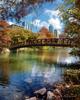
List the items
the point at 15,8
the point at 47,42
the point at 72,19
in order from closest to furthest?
the point at 15,8 < the point at 72,19 < the point at 47,42

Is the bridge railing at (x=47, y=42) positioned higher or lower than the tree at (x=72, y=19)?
lower

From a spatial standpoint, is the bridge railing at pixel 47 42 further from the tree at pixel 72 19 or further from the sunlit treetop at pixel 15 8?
the sunlit treetop at pixel 15 8

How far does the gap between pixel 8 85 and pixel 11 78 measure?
3.66 metres

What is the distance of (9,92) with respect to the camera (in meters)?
19.9

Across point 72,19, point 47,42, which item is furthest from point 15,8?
point 47,42

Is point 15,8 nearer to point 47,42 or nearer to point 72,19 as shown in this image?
point 72,19

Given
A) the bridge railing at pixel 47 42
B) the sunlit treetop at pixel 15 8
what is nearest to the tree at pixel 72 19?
the sunlit treetop at pixel 15 8

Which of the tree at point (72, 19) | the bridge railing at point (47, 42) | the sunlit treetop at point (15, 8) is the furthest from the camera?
the bridge railing at point (47, 42)

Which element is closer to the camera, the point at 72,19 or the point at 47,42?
the point at 72,19

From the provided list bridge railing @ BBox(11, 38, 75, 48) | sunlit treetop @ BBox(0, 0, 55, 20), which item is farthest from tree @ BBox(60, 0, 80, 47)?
bridge railing @ BBox(11, 38, 75, 48)

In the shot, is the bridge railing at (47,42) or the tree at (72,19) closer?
the tree at (72,19)

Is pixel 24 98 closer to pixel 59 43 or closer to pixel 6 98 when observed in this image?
pixel 6 98

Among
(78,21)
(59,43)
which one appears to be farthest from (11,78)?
(59,43)

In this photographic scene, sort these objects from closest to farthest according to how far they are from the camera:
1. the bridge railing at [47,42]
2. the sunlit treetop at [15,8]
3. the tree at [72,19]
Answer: the sunlit treetop at [15,8] < the tree at [72,19] < the bridge railing at [47,42]
